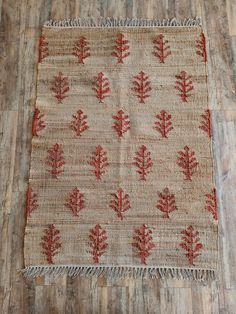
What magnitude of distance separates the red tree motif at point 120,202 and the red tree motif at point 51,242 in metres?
0.18

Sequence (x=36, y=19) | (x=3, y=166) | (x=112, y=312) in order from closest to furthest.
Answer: (x=112, y=312), (x=3, y=166), (x=36, y=19)

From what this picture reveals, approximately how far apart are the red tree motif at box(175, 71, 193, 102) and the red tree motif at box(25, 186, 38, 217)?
1.79ft

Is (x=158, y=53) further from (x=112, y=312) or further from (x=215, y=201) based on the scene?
(x=112, y=312)

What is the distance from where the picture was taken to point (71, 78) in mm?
1343

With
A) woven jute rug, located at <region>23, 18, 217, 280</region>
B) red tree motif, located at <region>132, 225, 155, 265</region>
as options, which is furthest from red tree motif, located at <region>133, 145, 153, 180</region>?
red tree motif, located at <region>132, 225, 155, 265</region>

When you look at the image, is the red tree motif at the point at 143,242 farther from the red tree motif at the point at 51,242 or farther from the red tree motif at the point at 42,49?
the red tree motif at the point at 42,49

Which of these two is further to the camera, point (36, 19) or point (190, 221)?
point (36, 19)

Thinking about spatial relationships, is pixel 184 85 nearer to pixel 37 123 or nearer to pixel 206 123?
pixel 206 123

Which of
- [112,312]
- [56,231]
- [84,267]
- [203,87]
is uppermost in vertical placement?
[203,87]

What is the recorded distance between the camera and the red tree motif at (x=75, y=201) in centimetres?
122

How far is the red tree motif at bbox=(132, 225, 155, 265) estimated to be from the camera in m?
1.18

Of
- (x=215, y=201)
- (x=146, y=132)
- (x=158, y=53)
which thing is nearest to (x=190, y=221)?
(x=215, y=201)

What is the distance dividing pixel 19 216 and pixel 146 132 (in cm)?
46

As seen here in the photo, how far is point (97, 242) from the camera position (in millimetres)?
1195
